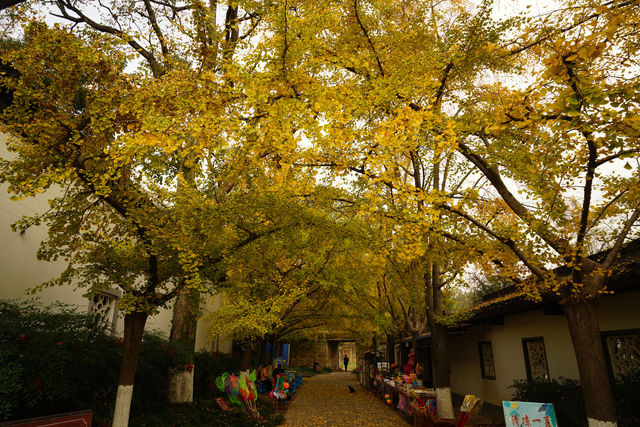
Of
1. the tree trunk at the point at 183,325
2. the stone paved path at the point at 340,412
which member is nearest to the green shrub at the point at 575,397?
the stone paved path at the point at 340,412

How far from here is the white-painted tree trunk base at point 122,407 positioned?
6.71m

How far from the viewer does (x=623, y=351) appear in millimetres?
7594

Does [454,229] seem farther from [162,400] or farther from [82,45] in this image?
[162,400]

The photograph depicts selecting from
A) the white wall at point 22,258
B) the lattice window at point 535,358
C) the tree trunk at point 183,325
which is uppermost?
the white wall at point 22,258

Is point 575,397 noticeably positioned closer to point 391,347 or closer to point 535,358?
point 535,358

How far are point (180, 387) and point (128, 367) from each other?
424cm

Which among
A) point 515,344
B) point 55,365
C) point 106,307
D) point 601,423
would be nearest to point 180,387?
point 106,307

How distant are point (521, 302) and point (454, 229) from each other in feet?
10.6

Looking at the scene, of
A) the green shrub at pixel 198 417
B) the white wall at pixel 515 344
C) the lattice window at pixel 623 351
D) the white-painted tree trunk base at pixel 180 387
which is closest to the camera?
the lattice window at pixel 623 351

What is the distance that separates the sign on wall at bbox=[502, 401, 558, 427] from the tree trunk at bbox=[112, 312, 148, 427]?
6904mm

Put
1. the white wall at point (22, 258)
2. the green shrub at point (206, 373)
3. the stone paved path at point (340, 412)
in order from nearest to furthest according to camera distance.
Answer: the white wall at point (22, 258)
the stone paved path at point (340, 412)
the green shrub at point (206, 373)

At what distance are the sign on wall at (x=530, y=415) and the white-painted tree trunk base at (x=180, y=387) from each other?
28.4ft

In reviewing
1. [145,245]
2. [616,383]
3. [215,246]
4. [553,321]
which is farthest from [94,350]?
[553,321]

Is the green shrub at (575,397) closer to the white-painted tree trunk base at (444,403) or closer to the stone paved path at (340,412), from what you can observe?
the white-painted tree trunk base at (444,403)
